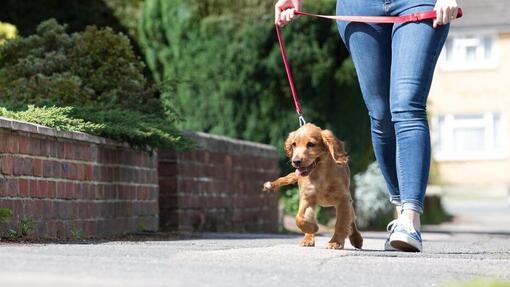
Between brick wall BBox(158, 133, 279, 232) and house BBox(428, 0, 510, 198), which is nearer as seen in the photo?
brick wall BBox(158, 133, 279, 232)

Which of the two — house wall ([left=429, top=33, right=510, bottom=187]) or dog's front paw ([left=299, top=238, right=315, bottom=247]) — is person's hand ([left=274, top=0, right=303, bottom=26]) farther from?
house wall ([left=429, top=33, right=510, bottom=187])

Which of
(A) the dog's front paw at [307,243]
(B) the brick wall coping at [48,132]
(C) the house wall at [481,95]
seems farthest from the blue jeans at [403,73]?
(C) the house wall at [481,95]

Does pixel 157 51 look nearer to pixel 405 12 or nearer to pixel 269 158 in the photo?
pixel 269 158

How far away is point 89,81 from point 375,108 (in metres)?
4.17

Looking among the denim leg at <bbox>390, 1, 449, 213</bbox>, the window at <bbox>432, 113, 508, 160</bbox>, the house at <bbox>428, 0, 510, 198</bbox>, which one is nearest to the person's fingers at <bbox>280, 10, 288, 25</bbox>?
the denim leg at <bbox>390, 1, 449, 213</bbox>

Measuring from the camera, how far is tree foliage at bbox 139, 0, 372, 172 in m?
16.2

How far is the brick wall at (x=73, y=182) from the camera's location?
8250mm

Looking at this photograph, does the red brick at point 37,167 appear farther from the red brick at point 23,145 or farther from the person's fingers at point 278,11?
the person's fingers at point 278,11

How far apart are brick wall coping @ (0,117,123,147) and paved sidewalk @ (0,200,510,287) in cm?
106

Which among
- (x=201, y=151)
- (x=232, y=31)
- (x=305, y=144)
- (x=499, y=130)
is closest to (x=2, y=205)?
(x=305, y=144)

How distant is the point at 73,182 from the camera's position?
926 cm

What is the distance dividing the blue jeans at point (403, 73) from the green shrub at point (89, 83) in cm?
250

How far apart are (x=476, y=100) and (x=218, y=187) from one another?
25783 millimetres

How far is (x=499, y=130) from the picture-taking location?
124ft
